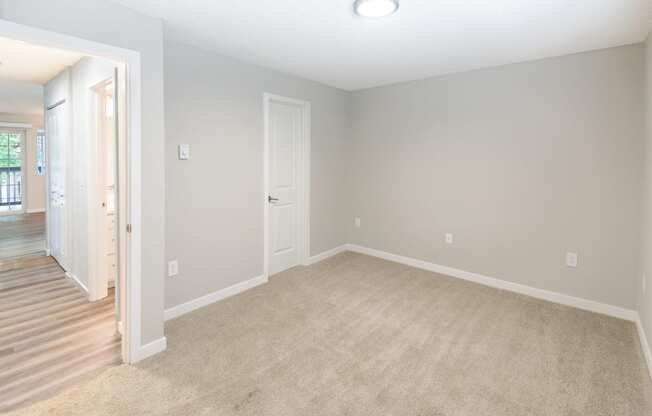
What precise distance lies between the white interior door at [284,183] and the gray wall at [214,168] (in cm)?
28

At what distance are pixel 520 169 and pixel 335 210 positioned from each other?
92.4 inches

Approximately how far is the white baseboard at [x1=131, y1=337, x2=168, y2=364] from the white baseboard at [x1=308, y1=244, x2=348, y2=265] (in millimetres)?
2238

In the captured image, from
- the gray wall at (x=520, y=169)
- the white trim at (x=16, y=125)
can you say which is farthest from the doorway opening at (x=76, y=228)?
the gray wall at (x=520, y=169)

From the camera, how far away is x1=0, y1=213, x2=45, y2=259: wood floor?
188 inches

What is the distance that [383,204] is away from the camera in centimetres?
460

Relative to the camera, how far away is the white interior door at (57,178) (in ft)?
12.4

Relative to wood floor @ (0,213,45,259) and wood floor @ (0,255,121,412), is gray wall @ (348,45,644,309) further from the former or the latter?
wood floor @ (0,213,45,259)

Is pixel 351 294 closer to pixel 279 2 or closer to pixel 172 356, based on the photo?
pixel 172 356

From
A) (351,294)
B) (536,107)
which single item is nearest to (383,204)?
(351,294)

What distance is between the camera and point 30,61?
3.36 m

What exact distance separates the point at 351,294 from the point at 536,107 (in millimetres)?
2553

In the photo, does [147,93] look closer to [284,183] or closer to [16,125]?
[284,183]

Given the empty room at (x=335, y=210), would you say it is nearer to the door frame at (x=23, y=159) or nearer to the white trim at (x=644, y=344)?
the white trim at (x=644, y=344)

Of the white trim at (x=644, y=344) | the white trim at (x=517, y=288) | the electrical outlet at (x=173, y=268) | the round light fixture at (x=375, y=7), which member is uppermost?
the round light fixture at (x=375, y=7)
